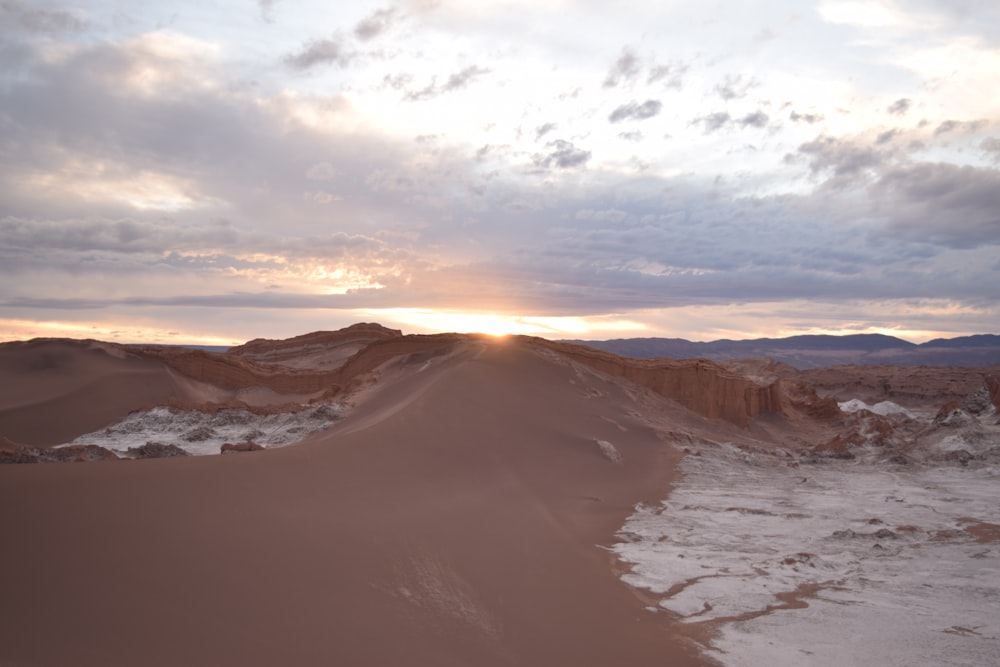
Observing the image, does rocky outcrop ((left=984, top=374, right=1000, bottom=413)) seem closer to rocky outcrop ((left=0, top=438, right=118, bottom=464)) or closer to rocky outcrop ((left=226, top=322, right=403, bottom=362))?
rocky outcrop ((left=0, top=438, right=118, bottom=464))

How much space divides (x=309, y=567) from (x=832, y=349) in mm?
155780

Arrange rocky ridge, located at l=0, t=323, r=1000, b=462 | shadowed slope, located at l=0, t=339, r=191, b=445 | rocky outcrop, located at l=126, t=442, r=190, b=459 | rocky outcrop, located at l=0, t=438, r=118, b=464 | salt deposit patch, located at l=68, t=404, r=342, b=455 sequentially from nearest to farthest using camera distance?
1. rocky outcrop, located at l=0, t=438, r=118, b=464
2. rocky outcrop, located at l=126, t=442, r=190, b=459
3. salt deposit patch, located at l=68, t=404, r=342, b=455
4. rocky ridge, located at l=0, t=323, r=1000, b=462
5. shadowed slope, located at l=0, t=339, r=191, b=445

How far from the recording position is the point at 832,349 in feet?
470

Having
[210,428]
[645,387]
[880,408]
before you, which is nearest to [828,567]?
[210,428]

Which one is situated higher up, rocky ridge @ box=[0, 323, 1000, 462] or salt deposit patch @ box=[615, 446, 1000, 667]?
rocky ridge @ box=[0, 323, 1000, 462]

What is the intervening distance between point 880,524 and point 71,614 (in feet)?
38.2

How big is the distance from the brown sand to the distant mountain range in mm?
92979

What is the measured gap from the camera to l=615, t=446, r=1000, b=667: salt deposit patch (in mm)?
6254

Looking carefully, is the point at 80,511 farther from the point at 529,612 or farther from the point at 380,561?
the point at 529,612

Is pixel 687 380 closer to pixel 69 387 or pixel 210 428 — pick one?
pixel 210 428

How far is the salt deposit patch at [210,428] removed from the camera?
16688 mm

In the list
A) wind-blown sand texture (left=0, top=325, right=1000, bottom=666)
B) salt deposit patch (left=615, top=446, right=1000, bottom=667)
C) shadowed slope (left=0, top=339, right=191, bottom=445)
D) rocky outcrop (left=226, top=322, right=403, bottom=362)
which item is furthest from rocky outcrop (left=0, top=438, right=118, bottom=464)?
rocky outcrop (left=226, top=322, right=403, bottom=362)

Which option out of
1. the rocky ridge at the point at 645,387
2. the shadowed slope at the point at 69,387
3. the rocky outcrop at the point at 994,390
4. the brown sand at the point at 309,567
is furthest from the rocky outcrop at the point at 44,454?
the rocky outcrop at the point at 994,390

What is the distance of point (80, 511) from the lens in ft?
18.4
